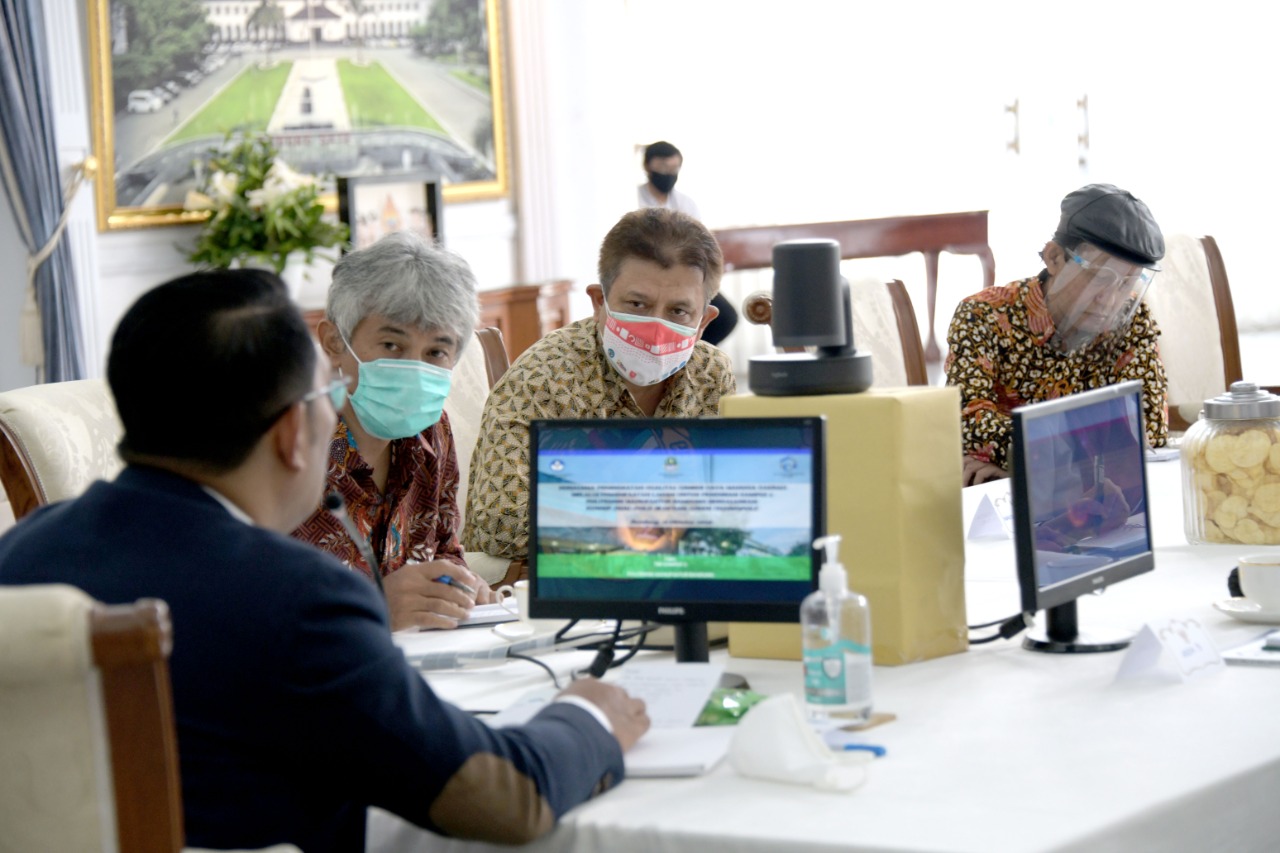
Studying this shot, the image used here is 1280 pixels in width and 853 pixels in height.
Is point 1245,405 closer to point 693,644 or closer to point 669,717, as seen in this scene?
point 693,644

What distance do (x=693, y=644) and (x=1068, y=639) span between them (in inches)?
17.9

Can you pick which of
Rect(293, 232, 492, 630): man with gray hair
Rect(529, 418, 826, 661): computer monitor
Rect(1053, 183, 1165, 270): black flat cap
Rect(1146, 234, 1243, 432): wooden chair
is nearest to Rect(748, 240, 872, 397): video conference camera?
Rect(529, 418, 826, 661): computer monitor

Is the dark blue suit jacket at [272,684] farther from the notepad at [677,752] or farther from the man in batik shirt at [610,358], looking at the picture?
the man in batik shirt at [610,358]

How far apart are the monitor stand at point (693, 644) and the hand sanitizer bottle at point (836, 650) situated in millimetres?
207

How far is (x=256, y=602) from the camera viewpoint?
1.25 m

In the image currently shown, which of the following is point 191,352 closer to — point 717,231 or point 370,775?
point 370,775

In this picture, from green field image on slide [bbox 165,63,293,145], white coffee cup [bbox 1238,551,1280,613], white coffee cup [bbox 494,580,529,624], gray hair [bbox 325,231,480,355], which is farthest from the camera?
green field image on slide [bbox 165,63,293,145]

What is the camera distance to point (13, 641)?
1.11 metres

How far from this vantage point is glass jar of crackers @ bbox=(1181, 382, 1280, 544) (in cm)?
233

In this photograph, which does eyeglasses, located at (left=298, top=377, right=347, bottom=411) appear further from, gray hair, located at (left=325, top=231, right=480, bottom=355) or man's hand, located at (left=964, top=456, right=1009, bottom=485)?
man's hand, located at (left=964, top=456, right=1009, bottom=485)

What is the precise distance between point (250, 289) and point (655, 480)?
573 mm

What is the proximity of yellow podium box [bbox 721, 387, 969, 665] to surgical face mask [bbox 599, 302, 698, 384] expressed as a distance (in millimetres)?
769

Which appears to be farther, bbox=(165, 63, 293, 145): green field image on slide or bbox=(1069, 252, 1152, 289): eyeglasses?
bbox=(165, 63, 293, 145): green field image on slide

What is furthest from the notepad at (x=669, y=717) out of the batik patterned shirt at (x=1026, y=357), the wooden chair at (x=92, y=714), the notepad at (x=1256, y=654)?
the batik patterned shirt at (x=1026, y=357)
